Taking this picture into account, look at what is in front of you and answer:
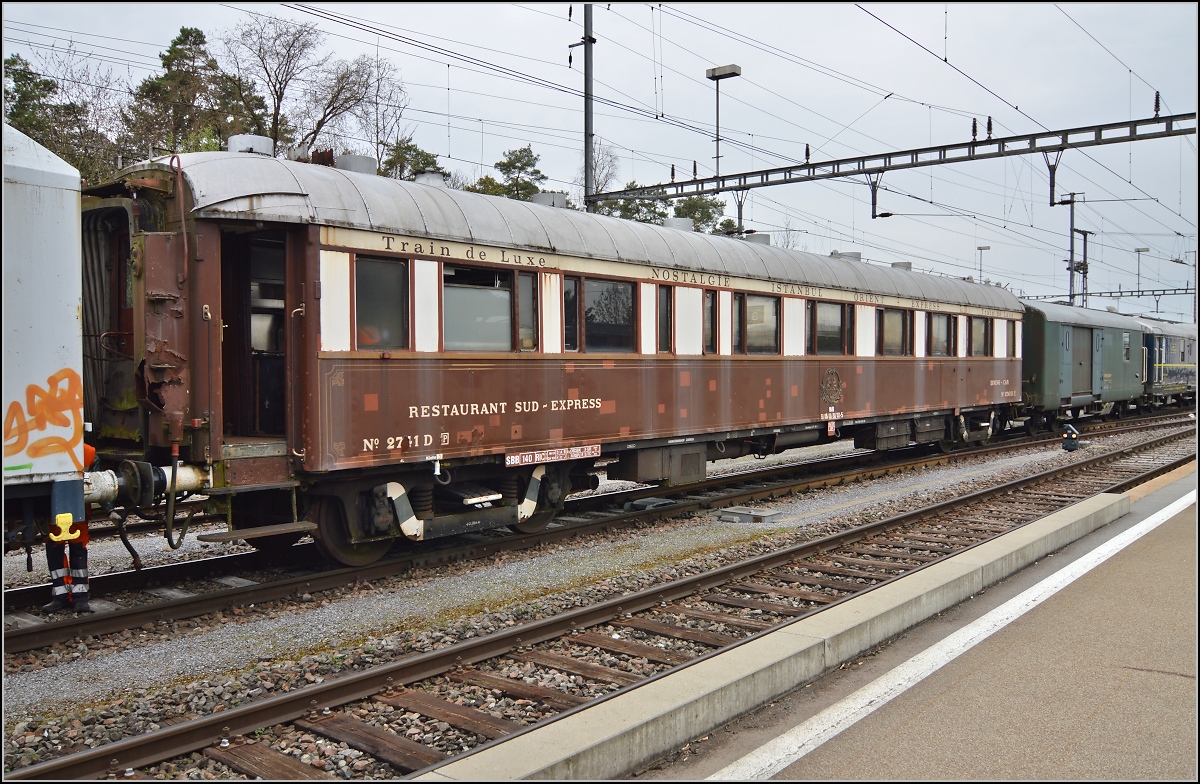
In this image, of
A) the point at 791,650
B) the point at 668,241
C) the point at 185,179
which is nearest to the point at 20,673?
the point at 185,179

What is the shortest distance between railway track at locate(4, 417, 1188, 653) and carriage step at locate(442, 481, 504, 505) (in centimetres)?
50

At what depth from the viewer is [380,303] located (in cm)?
819

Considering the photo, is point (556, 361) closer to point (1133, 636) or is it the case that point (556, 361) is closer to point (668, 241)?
point (668, 241)

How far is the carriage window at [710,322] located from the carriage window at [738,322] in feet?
1.53

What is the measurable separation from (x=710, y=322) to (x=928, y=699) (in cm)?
751

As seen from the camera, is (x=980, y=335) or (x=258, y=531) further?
(x=980, y=335)

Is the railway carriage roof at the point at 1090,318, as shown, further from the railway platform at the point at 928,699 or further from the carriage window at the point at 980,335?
the railway platform at the point at 928,699

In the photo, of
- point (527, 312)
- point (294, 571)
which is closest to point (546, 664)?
point (294, 571)

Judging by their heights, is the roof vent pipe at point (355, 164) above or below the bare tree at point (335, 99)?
below

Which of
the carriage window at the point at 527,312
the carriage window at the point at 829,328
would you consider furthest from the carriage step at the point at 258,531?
the carriage window at the point at 829,328

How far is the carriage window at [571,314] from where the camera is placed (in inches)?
394

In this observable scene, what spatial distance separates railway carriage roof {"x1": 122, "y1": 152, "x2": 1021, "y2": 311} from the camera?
24.3 ft

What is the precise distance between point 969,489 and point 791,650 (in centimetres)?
944

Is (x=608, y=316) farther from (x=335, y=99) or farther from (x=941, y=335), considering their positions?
(x=335, y=99)
